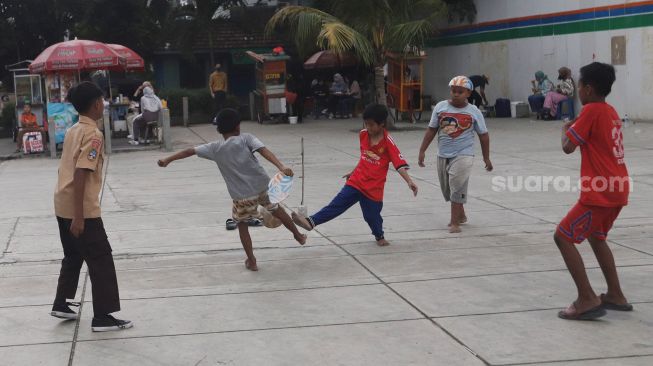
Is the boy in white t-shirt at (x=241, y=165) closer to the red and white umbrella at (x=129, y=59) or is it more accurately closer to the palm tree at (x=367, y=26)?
the palm tree at (x=367, y=26)

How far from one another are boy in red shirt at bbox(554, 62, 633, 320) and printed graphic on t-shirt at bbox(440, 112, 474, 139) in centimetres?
327

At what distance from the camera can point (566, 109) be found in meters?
23.9

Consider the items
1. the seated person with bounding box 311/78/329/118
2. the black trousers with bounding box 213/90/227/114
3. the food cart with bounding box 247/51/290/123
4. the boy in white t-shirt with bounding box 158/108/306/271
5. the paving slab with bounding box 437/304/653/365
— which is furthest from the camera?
the seated person with bounding box 311/78/329/118

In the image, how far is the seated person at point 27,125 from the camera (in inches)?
792

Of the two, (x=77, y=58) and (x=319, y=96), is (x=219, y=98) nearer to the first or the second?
(x=319, y=96)

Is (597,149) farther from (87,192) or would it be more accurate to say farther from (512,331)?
(87,192)

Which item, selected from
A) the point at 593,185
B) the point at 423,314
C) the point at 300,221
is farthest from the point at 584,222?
the point at 300,221

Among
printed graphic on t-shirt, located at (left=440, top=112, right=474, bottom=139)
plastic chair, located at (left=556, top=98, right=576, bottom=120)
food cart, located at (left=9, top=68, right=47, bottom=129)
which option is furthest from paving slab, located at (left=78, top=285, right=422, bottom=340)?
plastic chair, located at (left=556, top=98, right=576, bottom=120)

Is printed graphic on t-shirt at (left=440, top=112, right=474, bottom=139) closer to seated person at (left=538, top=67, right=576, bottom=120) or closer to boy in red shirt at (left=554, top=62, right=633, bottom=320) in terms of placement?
boy in red shirt at (left=554, top=62, right=633, bottom=320)

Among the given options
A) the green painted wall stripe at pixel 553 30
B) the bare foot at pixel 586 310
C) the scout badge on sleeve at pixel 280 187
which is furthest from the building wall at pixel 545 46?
the bare foot at pixel 586 310

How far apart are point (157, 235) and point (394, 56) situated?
A: 16353 millimetres

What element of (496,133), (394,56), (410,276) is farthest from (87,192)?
(394,56)

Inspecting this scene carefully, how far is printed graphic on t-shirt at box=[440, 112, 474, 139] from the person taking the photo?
909 cm

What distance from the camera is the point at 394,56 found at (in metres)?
24.8
